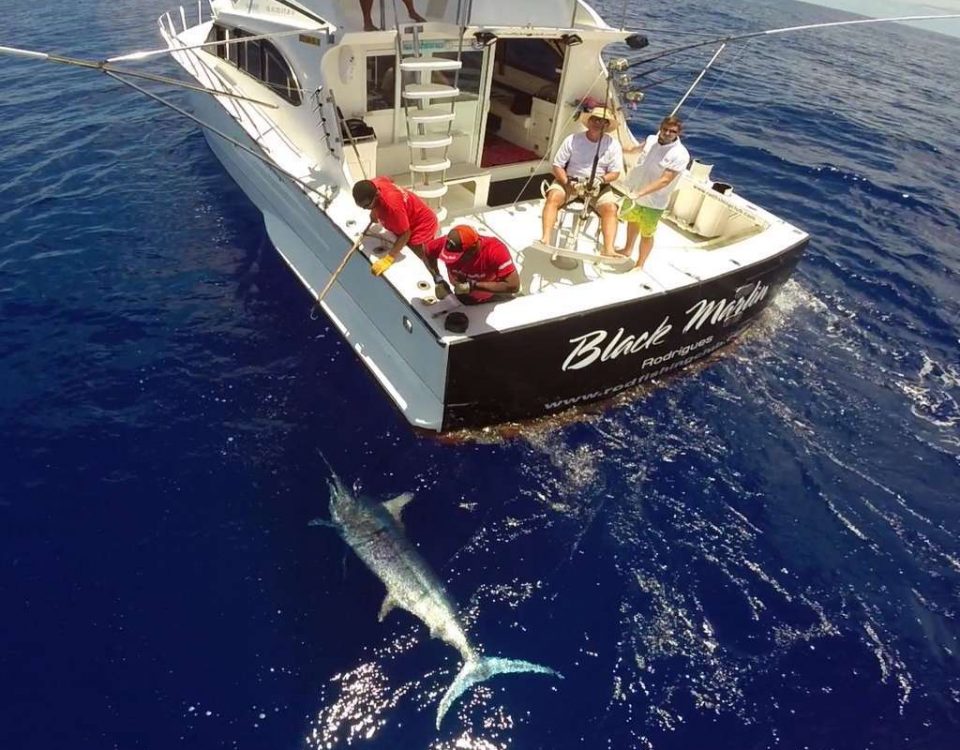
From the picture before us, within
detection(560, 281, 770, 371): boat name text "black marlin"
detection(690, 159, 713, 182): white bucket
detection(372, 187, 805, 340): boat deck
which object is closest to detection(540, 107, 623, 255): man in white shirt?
detection(372, 187, 805, 340): boat deck

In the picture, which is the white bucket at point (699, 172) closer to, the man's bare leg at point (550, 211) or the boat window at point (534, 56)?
the boat window at point (534, 56)

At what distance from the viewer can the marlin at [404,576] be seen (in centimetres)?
423

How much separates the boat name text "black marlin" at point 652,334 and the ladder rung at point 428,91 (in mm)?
2775

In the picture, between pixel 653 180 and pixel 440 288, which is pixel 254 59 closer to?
pixel 440 288

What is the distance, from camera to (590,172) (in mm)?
6195

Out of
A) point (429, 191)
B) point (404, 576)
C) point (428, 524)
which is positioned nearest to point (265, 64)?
point (429, 191)

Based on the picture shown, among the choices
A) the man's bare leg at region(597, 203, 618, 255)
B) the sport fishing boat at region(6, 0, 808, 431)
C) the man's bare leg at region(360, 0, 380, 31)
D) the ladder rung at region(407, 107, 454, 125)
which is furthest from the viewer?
the ladder rung at region(407, 107, 454, 125)

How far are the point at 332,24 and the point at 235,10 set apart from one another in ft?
11.4

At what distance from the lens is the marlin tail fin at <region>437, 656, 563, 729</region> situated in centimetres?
413

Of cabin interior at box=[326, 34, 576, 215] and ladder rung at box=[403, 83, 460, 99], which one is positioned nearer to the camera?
ladder rung at box=[403, 83, 460, 99]

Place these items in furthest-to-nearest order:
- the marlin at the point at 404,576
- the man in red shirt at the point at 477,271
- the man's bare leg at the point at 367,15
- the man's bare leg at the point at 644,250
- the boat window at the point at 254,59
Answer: the boat window at the point at 254,59, the man's bare leg at the point at 644,250, the man's bare leg at the point at 367,15, the man in red shirt at the point at 477,271, the marlin at the point at 404,576

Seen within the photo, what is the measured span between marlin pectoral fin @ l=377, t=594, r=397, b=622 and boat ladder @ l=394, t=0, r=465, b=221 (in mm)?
3993

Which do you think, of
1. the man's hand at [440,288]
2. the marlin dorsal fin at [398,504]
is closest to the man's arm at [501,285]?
the man's hand at [440,288]

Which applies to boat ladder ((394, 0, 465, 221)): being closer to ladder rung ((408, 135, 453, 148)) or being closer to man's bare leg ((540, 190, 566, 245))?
ladder rung ((408, 135, 453, 148))
